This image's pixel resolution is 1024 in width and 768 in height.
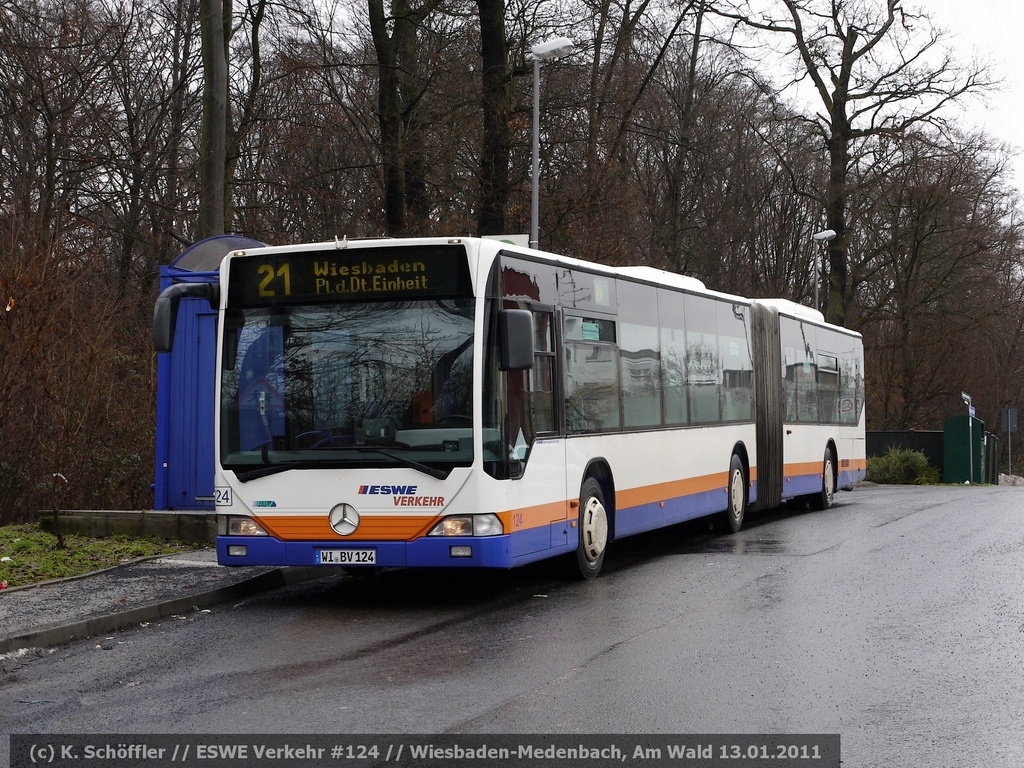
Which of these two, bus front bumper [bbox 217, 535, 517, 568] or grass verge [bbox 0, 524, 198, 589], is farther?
grass verge [bbox 0, 524, 198, 589]

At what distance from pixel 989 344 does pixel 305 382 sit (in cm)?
4894

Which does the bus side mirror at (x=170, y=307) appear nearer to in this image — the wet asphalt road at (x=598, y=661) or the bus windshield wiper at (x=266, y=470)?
the bus windshield wiper at (x=266, y=470)

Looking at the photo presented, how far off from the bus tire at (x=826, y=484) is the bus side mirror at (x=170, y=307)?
1419 centimetres

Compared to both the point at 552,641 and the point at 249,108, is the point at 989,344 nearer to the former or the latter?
the point at 249,108

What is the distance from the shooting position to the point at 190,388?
1530 centimetres

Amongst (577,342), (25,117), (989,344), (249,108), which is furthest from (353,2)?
(989,344)

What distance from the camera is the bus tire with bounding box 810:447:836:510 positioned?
23.7 metres

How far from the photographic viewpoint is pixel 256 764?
20.4ft

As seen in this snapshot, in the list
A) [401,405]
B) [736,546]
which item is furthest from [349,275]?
[736,546]

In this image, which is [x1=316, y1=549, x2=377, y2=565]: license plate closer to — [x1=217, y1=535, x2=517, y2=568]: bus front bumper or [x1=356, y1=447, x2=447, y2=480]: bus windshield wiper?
[x1=217, y1=535, x2=517, y2=568]: bus front bumper

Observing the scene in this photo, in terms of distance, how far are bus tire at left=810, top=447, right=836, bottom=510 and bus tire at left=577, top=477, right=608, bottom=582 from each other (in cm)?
1126

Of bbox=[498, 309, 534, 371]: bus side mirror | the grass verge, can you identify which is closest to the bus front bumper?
bbox=[498, 309, 534, 371]: bus side mirror
